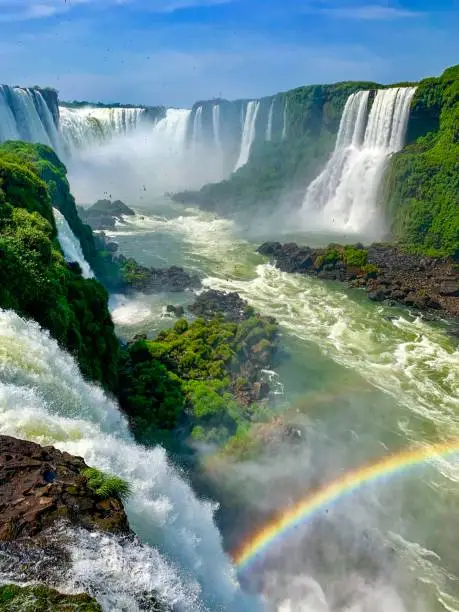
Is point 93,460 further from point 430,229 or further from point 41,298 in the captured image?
point 430,229

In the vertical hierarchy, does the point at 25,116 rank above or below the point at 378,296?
above

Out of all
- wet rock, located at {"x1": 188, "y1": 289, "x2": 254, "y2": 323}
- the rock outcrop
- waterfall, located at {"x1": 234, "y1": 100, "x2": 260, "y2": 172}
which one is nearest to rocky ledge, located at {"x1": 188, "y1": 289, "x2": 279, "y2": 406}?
wet rock, located at {"x1": 188, "y1": 289, "x2": 254, "y2": 323}

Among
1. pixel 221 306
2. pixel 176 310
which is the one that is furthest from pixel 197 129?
pixel 176 310

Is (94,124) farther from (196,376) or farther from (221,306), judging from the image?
(196,376)

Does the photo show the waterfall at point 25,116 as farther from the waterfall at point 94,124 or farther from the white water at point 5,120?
the waterfall at point 94,124

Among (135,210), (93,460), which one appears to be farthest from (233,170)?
(93,460)

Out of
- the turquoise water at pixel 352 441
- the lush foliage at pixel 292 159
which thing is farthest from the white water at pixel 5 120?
the turquoise water at pixel 352 441
